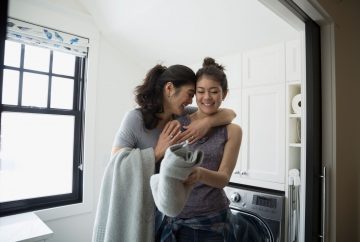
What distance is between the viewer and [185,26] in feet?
6.30

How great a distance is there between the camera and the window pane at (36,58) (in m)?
1.93

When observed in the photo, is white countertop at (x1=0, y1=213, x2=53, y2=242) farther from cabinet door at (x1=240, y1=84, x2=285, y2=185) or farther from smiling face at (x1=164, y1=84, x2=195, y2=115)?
cabinet door at (x1=240, y1=84, x2=285, y2=185)

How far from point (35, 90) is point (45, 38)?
1.47 ft

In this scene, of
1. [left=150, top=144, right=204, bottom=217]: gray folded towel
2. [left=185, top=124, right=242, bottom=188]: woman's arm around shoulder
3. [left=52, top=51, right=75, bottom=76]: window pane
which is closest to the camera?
[left=150, top=144, right=204, bottom=217]: gray folded towel

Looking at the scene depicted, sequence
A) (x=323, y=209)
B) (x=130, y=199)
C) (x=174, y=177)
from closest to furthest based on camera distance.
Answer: (x=174, y=177) < (x=130, y=199) < (x=323, y=209)

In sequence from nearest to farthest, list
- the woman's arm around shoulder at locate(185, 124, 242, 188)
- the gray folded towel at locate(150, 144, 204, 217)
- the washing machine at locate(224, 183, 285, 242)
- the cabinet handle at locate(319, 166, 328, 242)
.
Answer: the gray folded towel at locate(150, 144, 204, 217), the woman's arm around shoulder at locate(185, 124, 242, 188), the cabinet handle at locate(319, 166, 328, 242), the washing machine at locate(224, 183, 285, 242)

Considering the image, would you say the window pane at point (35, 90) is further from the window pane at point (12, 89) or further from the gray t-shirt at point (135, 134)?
the gray t-shirt at point (135, 134)

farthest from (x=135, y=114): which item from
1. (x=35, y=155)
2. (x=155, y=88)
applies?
(x=35, y=155)

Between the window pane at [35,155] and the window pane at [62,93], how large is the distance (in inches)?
4.3

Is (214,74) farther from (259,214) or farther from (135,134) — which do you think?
(259,214)

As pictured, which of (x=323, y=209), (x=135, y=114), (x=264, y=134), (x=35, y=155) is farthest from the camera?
(x=35, y=155)

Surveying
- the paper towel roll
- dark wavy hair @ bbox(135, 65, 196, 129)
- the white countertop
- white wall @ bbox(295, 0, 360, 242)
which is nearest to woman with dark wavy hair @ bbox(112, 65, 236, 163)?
dark wavy hair @ bbox(135, 65, 196, 129)

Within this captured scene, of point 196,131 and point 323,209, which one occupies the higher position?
point 196,131

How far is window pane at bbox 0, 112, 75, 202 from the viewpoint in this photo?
1.92 m
